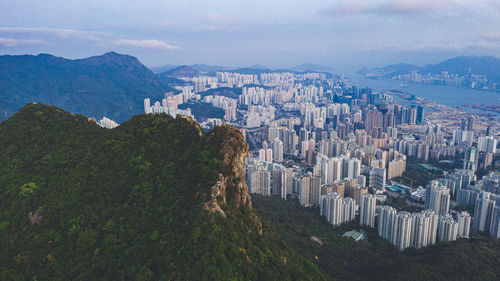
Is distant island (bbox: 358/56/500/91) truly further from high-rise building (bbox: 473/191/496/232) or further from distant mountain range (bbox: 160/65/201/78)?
high-rise building (bbox: 473/191/496/232)

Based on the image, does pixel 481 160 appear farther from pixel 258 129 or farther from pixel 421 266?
pixel 258 129

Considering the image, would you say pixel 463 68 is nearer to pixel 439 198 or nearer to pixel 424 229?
pixel 439 198

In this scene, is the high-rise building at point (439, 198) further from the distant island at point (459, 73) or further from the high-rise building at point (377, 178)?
the distant island at point (459, 73)

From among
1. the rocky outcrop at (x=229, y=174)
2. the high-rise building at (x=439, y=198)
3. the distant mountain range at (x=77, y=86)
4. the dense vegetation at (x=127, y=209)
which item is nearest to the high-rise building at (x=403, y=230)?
the high-rise building at (x=439, y=198)

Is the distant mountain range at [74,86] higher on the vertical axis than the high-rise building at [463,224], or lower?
higher

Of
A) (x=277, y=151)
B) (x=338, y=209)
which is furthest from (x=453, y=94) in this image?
(x=338, y=209)

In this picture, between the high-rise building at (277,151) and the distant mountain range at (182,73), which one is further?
the distant mountain range at (182,73)
